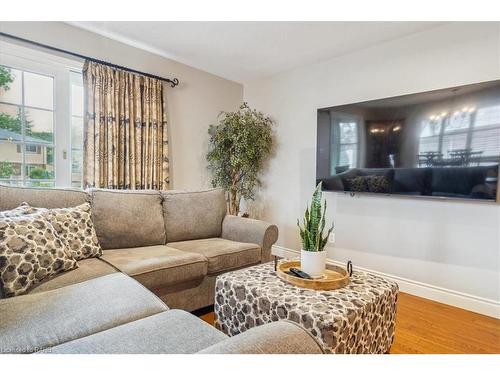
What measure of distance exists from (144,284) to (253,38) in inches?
87.5

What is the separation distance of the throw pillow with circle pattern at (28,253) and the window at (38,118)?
108 centimetres

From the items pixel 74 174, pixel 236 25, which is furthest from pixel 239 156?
pixel 74 174

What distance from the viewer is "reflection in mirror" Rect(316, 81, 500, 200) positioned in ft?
6.77

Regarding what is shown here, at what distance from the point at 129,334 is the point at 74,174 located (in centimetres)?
219

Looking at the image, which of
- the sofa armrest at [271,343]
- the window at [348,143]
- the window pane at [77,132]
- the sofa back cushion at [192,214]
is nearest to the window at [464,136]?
the window at [348,143]

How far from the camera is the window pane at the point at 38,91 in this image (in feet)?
7.88

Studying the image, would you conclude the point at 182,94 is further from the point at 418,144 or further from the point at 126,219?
the point at 418,144

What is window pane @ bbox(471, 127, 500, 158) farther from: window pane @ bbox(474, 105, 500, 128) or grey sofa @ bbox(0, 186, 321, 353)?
grey sofa @ bbox(0, 186, 321, 353)

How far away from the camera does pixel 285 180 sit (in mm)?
3531

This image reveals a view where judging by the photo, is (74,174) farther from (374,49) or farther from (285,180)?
(374,49)

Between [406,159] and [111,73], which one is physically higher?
[111,73]

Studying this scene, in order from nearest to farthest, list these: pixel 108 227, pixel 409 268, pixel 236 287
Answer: pixel 236 287 → pixel 108 227 → pixel 409 268

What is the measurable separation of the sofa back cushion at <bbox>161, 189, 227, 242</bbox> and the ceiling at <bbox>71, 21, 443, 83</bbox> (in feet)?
4.63

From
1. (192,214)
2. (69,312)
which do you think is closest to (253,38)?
(192,214)
